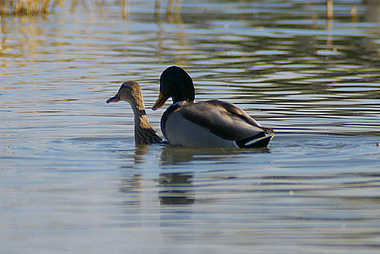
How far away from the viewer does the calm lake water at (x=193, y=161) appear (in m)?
4.80

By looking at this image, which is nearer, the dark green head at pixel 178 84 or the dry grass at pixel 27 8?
the dark green head at pixel 178 84

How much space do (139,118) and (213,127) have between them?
124 cm

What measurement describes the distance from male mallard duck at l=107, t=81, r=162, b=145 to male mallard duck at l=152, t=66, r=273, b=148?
31 centimetres

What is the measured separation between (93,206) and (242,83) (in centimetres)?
774

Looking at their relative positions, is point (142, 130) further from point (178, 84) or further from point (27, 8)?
point (27, 8)

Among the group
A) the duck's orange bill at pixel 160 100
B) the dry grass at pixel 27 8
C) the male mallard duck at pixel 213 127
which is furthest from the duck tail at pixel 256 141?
the dry grass at pixel 27 8

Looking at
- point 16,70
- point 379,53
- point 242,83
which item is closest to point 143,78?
point 242,83

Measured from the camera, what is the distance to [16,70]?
14.8 metres

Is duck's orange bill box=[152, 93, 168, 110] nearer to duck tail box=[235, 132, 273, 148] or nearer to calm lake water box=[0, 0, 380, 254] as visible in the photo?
calm lake water box=[0, 0, 380, 254]

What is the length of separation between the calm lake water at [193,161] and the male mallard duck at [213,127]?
0.40 ft

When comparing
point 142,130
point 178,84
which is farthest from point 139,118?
point 178,84

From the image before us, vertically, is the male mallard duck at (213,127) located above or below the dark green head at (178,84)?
below

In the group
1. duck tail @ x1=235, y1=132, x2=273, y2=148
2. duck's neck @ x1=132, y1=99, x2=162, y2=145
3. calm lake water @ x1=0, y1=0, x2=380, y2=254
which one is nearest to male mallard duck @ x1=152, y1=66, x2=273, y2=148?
duck tail @ x1=235, y1=132, x2=273, y2=148

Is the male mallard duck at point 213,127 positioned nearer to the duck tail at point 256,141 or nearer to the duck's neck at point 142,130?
the duck tail at point 256,141
